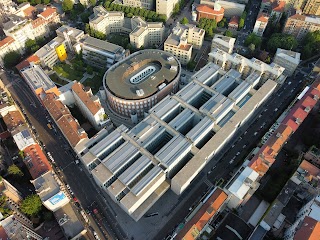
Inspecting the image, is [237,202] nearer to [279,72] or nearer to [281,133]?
[281,133]

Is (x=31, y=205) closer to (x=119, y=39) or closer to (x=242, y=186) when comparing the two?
(x=242, y=186)

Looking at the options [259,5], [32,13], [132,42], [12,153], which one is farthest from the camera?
[259,5]

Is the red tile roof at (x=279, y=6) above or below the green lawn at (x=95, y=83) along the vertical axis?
above

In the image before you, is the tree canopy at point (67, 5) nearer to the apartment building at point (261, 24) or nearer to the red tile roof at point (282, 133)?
the apartment building at point (261, 24)

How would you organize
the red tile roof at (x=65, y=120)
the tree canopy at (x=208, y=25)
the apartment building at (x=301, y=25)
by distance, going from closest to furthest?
the red tile roof at (x=65, y=120) → the apartment building at (x=301, y=25) → the tree canopy at (x=208, y=25)

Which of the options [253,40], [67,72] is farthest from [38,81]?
[253,40]

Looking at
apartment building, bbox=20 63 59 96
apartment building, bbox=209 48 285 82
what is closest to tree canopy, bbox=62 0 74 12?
apartment building, bbox=20 63 59 96

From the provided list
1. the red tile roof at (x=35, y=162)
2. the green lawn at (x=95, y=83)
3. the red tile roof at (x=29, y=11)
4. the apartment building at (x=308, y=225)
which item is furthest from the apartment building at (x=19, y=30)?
the apartment building at (x=308, y=225)

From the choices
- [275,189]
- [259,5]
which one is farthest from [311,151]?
[259,5]
